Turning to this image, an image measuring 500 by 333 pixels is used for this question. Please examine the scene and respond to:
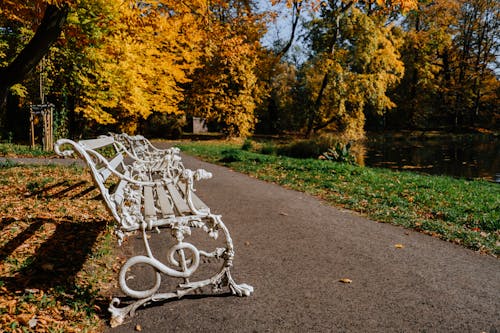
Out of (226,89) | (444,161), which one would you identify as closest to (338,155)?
(444,161)

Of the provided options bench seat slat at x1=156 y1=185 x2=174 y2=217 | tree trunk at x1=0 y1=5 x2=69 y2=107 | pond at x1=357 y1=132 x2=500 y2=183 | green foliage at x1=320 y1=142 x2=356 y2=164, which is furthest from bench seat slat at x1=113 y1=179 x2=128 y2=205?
pond at x1=357 y1=132 x2=500 y2=183

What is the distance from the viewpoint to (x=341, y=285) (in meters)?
3.24

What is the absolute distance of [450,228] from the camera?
16.2ft

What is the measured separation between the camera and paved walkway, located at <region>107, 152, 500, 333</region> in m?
2.64

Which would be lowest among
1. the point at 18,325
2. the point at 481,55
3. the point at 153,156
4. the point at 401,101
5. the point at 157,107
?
the point at 18,325

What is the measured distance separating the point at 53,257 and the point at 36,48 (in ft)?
10.2

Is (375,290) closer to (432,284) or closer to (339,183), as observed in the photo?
(432,284)

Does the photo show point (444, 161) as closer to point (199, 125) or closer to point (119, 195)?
point (119, 195)

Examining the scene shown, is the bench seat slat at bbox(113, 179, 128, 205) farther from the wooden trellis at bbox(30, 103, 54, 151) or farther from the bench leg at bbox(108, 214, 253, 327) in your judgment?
the wooden trellis at bbox(30, 103, 54, 151)

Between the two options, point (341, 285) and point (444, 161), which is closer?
point (341, 285)

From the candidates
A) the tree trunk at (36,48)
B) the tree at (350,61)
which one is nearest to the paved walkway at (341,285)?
the tree trunk at (36,48)

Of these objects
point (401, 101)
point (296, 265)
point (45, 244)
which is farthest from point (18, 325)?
point (401, 101)

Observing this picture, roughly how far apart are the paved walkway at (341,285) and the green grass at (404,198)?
0.43 m

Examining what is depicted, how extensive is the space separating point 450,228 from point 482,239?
0.48 metres
